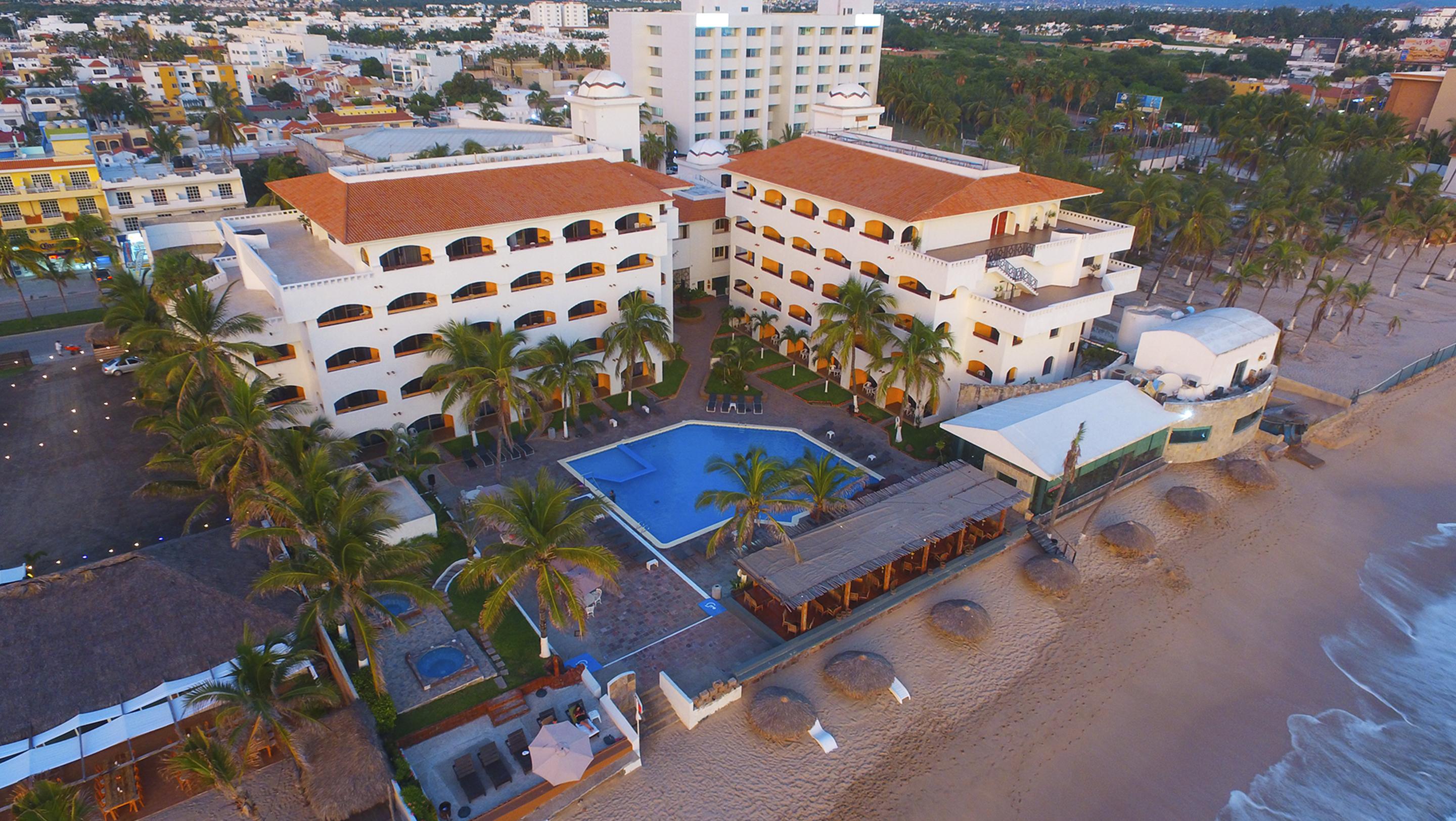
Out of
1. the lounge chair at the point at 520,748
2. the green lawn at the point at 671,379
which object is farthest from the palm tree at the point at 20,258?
the lounge chair at the point at 520,748

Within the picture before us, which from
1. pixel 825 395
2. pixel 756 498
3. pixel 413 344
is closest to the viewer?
pixel 756 498

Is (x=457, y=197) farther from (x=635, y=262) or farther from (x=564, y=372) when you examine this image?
(x=564, y=372)

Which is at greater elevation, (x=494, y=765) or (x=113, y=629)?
(x=113, y=629)

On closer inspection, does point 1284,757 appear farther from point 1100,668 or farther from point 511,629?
point 511,629

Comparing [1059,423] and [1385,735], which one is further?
[1059,423]

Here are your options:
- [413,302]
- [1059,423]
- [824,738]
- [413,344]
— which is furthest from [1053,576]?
[413,302]

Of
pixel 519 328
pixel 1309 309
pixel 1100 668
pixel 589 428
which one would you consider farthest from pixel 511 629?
pixel 1309 309

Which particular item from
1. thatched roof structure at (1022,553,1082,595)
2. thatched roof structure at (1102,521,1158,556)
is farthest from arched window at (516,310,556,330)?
thatched roof structure at (1102,521,1158,556)
